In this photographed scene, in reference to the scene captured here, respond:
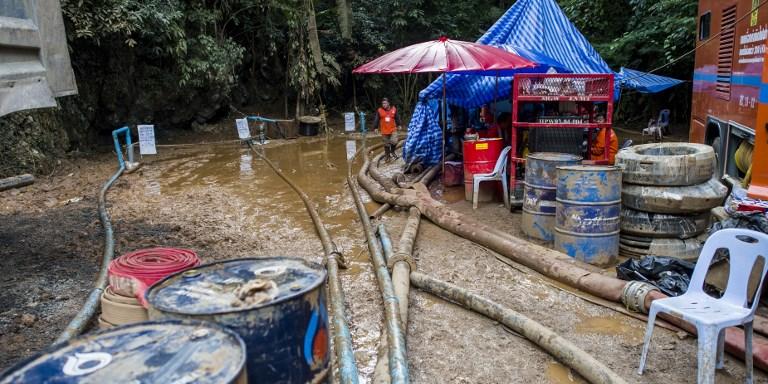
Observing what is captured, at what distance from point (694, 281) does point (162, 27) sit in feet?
48.2

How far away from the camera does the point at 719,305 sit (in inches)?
151

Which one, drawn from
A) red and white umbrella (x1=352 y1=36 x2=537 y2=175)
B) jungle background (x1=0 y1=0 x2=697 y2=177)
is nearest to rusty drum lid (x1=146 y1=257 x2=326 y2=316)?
red and white umbrella (x1=352 y1=36 x2=537 y2=175)

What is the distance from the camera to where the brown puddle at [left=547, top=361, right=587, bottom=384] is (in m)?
3.93

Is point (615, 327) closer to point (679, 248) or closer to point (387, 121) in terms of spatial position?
point (679, 248)

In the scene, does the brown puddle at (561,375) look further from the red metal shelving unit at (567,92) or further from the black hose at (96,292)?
the red metal shelving unit at (567,92)

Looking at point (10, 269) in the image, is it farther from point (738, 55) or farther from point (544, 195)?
point (738, 55)

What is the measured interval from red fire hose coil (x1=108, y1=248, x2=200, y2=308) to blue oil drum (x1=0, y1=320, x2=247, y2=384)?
1017 mm

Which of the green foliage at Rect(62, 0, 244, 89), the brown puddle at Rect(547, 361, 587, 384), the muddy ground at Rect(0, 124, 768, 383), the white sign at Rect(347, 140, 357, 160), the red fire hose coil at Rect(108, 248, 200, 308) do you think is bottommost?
the brown puddle at Rect(547, 361, 587, 384)

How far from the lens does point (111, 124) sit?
702 inches

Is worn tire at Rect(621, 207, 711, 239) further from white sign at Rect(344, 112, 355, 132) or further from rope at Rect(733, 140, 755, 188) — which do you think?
white sign at Rect(344, 112, 355, 132)

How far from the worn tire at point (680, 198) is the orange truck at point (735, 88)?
1.10 feet

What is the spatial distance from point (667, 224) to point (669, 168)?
0.60 metres

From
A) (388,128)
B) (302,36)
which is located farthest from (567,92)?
(302,36)

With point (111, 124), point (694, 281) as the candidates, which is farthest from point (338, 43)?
point (694, 281)
